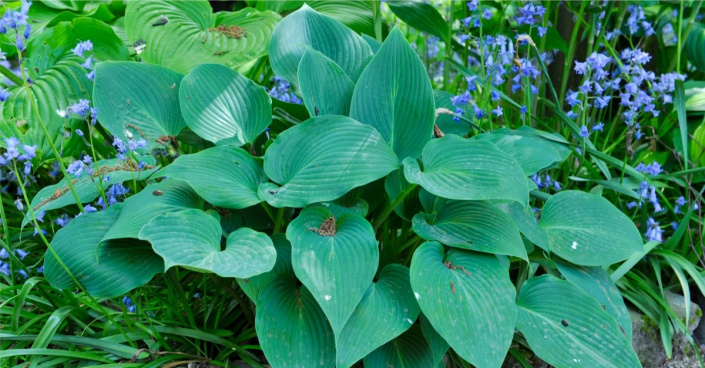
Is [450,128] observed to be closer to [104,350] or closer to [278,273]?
[278,273]

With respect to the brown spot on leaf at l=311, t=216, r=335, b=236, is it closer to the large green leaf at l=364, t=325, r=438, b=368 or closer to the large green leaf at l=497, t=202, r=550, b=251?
the large green leaf at l=364, t=325, r=438, b=368

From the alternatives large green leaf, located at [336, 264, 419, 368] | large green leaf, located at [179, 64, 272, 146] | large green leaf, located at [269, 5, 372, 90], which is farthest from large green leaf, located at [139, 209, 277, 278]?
large green leaf, located at [269, 5, 372, 90]

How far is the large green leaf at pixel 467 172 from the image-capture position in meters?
1.54

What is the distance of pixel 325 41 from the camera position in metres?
2.12

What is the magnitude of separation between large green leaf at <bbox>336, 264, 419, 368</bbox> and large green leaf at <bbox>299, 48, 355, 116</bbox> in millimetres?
581

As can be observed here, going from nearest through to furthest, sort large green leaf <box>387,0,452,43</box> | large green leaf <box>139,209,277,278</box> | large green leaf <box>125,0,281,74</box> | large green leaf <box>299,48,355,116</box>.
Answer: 1. large green leaf <box>139,209,277,278</box>
2. large green leaf <box>299,48,355,116</box>
3. large green leaf <box>125,0,281,74</box>
4. large green leaf <box>387,0,452,43</box>

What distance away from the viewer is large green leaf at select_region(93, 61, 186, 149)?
1.94 m

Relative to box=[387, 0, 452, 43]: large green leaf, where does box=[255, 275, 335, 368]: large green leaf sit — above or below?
below

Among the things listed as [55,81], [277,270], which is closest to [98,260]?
[277,270]

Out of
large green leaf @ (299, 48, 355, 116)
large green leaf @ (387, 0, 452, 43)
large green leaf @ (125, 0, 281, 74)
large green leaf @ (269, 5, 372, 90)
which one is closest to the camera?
large green leaf @ (299, 48, 355, 116)

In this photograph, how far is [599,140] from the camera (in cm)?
303

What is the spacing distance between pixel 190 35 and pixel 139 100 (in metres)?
0.71

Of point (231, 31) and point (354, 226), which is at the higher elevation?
point (231, 31)

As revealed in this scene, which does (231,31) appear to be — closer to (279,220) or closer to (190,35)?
(190,35)
